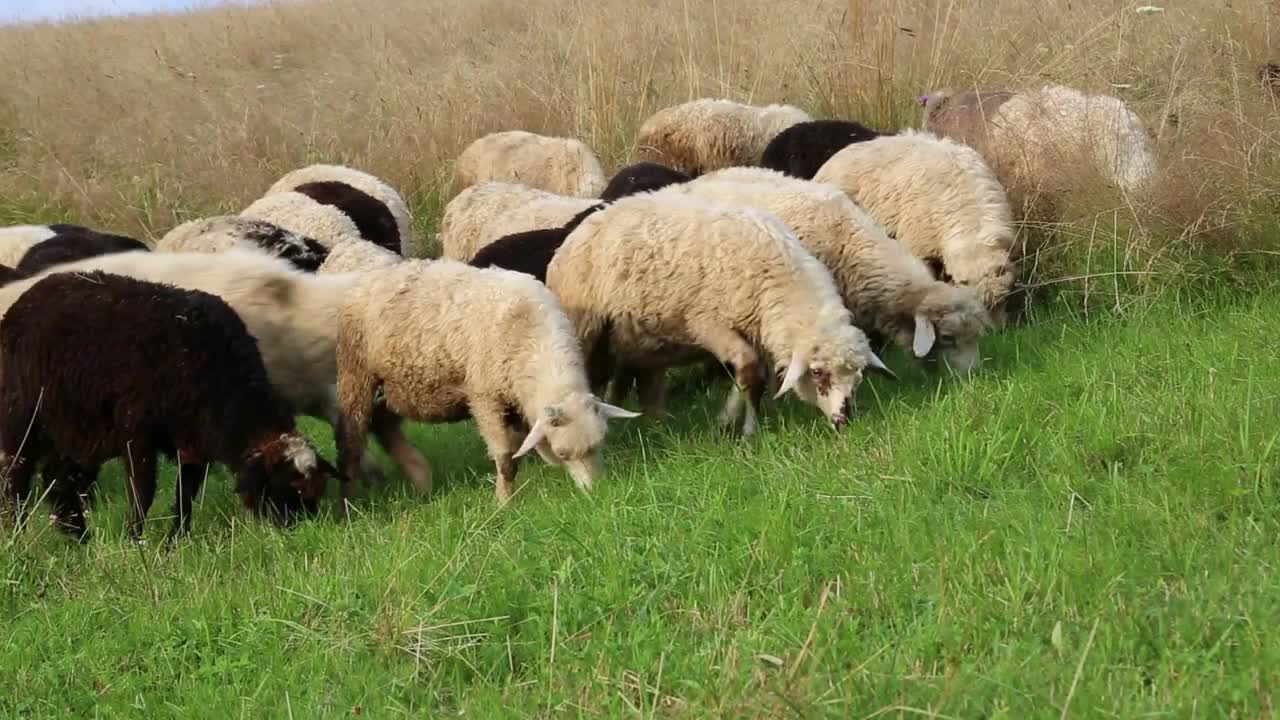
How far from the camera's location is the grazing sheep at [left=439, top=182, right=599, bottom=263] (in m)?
9.66

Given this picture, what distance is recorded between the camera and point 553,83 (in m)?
14.9

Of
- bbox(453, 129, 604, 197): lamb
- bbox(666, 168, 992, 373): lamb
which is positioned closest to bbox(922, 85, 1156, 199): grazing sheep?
bbox(666, 168, 992, 373): lamb

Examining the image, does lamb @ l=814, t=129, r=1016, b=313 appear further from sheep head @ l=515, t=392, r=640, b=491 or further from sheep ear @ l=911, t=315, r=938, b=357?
sheep head @ l=515, t=392, r=640, b=491

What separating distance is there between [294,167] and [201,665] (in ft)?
35.0

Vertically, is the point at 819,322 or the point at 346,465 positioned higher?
the point at 819,322

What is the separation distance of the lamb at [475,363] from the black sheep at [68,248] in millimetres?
2083

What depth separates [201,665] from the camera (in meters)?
4.81

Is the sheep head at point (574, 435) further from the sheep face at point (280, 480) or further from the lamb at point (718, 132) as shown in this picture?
the lamb at point (718, 132)

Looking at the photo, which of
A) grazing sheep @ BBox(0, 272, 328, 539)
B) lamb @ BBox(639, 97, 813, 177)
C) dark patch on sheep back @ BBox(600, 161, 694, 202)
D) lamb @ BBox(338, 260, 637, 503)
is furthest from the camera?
lamb @ BBox(639, 97, 813, 177)

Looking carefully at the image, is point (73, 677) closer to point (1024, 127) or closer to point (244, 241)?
point (244, 241)

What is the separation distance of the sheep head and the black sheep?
348cm

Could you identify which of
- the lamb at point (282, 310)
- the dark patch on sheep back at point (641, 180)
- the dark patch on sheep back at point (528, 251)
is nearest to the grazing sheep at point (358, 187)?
the dark patch on sheep back at point (641, 180)

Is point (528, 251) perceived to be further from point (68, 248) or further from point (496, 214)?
point (68, 248)

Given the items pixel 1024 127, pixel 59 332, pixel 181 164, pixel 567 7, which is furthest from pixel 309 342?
pixel 567 7
